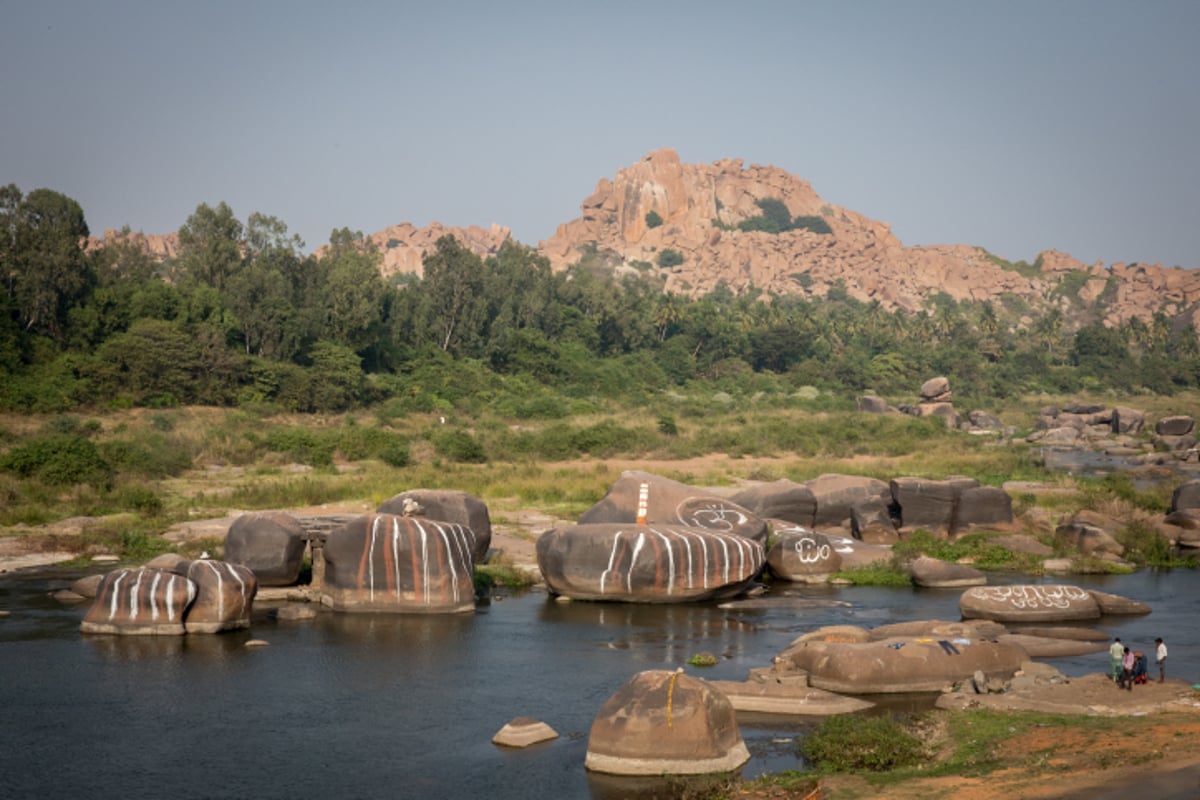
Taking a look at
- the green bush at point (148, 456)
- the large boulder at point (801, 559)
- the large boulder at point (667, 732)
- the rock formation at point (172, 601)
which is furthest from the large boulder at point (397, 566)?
the green bush at point (148, 456)

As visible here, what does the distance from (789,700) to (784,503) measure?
16.0 metres

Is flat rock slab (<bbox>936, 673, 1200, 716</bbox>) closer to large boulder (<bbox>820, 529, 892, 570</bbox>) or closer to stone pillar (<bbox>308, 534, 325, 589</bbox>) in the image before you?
large boulder (<bbox>820, 529, 892, 570</bbox>)

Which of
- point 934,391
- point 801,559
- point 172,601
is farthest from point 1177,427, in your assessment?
point 172,601

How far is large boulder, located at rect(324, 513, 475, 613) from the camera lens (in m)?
25.6

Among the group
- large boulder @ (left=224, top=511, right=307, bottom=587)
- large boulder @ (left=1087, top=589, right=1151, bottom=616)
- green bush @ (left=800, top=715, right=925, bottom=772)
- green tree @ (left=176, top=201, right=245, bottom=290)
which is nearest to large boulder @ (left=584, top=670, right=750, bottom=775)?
green bush @ (left=800, top=715, right=925, bottom=772)

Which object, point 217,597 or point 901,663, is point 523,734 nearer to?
point 901,663

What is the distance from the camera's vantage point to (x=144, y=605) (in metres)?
23.5

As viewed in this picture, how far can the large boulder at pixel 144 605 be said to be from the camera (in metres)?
23.5

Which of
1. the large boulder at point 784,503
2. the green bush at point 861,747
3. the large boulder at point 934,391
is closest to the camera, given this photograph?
the green bush at point 861,747

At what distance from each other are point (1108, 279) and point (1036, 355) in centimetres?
9434

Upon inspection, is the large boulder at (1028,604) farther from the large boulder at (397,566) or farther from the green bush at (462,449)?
the green bush at (462,449)

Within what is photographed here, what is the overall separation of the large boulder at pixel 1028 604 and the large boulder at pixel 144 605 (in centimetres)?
1622

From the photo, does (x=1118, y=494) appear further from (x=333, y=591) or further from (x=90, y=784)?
(x=90, y=784)

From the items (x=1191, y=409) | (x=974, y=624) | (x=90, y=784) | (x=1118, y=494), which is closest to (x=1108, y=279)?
(x=1191, y=409)
